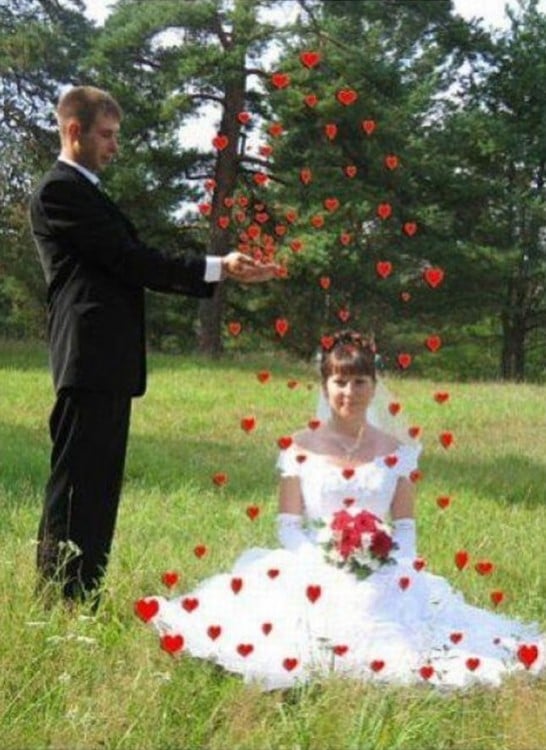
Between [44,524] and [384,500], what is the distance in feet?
4.57

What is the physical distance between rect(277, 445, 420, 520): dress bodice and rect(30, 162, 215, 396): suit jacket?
87cm

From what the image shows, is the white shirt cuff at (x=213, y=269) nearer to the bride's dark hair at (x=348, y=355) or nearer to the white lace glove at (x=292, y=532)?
the bride's dark hair at (x=348, y=355)

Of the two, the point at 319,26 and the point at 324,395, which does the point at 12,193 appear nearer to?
the point at 319,26

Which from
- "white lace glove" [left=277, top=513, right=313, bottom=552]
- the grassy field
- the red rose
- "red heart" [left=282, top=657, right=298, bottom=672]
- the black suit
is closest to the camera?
the grassy field

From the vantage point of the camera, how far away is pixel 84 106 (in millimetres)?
4352

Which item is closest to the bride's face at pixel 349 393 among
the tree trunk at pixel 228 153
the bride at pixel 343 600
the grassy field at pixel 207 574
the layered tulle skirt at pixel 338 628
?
the bride at pixel 343 600

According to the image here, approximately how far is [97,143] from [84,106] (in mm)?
154

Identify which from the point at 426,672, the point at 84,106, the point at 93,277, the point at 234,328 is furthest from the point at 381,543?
the point at 84,106

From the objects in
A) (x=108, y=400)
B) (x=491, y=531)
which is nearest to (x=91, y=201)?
(x=108, y=400)

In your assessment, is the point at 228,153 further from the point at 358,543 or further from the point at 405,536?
the point at 358,543

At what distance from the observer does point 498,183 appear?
25672mm

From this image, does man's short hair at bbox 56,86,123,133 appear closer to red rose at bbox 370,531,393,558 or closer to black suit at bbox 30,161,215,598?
black suit at bbox 30,161,215,598

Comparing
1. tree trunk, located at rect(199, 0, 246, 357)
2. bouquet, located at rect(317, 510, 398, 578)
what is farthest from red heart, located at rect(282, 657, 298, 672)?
tree trunk, located at rect(199, 0, 246, 357)

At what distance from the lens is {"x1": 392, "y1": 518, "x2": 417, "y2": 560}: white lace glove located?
188 inches
